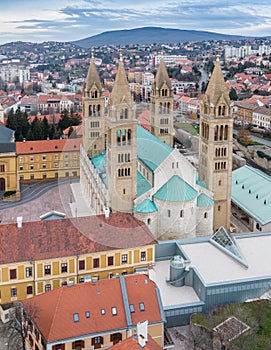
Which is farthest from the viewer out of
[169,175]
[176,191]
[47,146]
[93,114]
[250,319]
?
[47,146]

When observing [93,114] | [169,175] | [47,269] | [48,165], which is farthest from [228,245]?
[48,165]

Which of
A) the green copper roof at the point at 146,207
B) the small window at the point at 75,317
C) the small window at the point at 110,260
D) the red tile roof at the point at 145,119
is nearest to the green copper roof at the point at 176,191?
the green copper roof at the point at 146,207

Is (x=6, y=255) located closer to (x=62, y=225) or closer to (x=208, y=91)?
(x=62, y=225)

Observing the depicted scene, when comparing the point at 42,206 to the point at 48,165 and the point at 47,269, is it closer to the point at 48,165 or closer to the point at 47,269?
the point at 48,165

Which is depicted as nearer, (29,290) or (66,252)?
(29,290)

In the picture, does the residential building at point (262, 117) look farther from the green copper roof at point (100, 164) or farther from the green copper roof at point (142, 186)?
the green copper roof at point (142, 186)

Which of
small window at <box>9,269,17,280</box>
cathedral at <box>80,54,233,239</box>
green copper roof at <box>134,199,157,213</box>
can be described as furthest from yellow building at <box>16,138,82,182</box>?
small window at <box>9,269,17,280</box>
